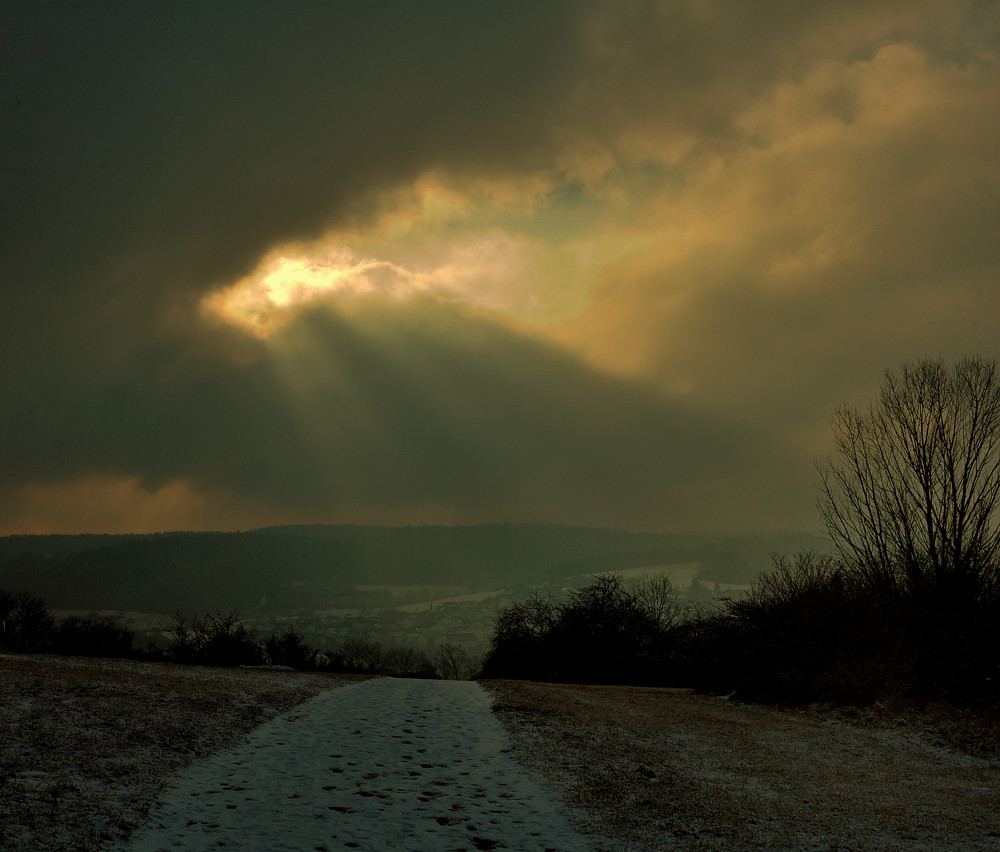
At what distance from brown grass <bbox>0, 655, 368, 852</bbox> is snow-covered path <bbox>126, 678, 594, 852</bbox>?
0.51 m

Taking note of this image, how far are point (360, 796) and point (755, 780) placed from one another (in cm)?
708

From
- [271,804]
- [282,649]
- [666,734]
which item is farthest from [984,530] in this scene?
[282,649]

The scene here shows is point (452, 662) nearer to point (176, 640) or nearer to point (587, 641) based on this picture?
point (587, 641)

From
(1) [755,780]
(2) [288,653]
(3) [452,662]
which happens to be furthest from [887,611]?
(3) [452,662]

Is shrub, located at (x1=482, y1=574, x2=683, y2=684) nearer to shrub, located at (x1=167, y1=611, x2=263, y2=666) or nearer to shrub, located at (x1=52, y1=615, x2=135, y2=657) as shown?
shrub, located at (x1=167, y1=611, x2=263, y2=666)

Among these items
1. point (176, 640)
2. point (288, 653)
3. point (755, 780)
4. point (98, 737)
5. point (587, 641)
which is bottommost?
point (587, 641)

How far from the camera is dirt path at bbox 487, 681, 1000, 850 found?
842cm

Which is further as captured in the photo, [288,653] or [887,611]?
[288,653]

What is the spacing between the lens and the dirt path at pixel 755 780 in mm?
8422

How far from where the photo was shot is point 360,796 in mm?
9695

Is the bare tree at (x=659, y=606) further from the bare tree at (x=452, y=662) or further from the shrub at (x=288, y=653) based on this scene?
the bare tree at (x=452, y=662)

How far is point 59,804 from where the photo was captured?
8.09m

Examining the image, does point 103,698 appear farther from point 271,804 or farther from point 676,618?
point 676,618

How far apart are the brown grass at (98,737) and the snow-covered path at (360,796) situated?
51 centimetres
